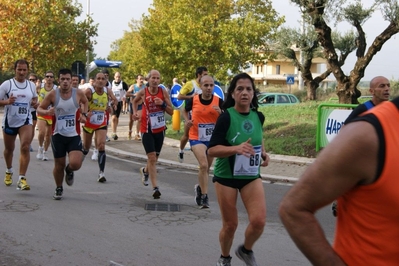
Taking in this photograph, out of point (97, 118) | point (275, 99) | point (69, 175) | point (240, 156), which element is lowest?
point (69, 175)

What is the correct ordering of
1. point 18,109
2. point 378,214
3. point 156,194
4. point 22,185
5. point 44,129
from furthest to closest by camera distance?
point 44,129
point 18,109
point 22,185
point 156,194
point 378,214

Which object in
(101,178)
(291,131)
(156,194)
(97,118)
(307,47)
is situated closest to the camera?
(156,194)

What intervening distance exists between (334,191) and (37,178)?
34.0 ft

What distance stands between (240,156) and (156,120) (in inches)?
174

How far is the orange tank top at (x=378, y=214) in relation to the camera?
199 cm

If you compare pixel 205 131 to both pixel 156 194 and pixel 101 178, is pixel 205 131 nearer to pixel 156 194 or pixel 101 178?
pixel 156 194

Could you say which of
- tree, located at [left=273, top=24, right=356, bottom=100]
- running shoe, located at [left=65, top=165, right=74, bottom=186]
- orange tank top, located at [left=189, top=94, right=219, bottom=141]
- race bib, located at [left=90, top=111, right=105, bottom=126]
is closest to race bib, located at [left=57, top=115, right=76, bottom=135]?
running shoe, located at [left=65, top=165, right=74, bottom=186]

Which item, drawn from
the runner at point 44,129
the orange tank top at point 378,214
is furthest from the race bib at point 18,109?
the orange tank top at point 378,214

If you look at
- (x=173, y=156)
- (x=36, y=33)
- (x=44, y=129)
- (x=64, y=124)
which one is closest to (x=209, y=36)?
(x=36, y=33)

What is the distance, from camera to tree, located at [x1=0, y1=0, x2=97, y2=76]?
32.5m

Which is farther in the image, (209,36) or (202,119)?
(209,36)

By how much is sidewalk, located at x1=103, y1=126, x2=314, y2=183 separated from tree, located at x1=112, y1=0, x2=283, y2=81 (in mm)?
12200

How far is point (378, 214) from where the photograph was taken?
2.07 metres

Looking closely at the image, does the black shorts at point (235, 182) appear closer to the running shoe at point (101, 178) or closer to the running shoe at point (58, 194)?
the running shoe at point (58, 194)
